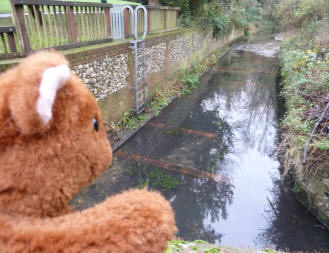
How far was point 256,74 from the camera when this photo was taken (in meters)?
11.6

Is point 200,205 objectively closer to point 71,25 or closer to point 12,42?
point 12,42

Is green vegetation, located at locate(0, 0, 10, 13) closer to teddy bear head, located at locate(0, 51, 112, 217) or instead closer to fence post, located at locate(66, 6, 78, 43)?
fence post, located at locate(66, 6, 78, 43)

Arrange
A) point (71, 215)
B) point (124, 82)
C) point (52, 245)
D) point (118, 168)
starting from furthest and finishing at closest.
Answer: point (124, 82) → point (118, 168) → point (71, 215) → point (52, 245)

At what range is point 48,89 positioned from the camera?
879 mm

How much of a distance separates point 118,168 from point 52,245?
3.89 m

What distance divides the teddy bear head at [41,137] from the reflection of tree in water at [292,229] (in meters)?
3.42

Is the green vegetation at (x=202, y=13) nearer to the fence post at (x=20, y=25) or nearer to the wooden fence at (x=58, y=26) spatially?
the wooden fence at (x=58, y=26)

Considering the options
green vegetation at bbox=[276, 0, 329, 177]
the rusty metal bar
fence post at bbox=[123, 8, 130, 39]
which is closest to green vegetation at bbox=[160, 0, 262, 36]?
green vegetation at bbox=[276, 0, 329, 177]

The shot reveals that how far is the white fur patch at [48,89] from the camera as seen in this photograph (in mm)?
871

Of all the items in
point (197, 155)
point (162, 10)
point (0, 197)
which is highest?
point (162, 10)

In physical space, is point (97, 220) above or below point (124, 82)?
above

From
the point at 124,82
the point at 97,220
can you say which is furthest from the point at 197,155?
the point at 97,220

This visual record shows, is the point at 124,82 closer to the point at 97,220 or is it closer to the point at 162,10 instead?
the point at 162,10

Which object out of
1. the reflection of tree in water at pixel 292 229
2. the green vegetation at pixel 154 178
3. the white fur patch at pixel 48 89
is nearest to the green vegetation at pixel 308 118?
the reflection of tree in water at pixel 292 229
